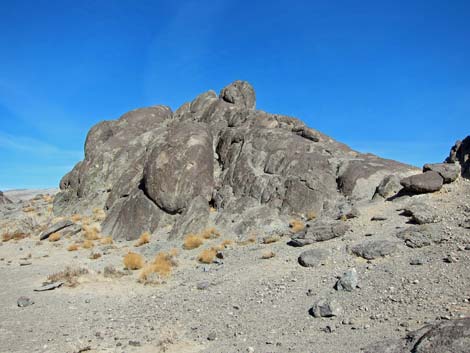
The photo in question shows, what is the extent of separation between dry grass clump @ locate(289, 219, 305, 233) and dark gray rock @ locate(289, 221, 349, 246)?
2.40 meters

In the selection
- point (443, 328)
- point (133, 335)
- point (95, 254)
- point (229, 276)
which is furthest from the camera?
point (95, 254)

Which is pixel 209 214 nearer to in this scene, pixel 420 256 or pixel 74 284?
pixel 74 284

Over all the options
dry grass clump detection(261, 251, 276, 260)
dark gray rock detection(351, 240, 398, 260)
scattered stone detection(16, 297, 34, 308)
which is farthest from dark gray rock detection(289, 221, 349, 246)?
scattered stone detection(16, 297, 34, 308)

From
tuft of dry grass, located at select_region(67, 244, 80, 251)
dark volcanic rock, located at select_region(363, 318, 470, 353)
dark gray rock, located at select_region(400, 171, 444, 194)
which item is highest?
dark gray rock, located at select_region(400, 171, 444, 194)

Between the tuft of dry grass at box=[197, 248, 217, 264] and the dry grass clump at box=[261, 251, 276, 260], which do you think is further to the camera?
the tuft of dry grass at box=[197, 248, 217, 264]

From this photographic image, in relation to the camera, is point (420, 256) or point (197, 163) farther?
point (197, 163)

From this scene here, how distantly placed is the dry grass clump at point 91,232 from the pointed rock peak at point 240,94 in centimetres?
1928

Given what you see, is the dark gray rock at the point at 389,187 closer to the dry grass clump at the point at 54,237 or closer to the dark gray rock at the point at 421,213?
the dark gray rock at the point at 421,213

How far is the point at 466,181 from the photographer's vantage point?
57.3 feet

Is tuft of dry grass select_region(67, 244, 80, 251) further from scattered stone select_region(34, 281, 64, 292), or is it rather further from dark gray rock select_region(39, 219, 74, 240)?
scattered stone select_region(34, 281, 64, 292)

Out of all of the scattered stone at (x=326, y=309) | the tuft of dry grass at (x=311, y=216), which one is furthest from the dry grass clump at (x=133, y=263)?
the scattered stone at (x=326, y=309)

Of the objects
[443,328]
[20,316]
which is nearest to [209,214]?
[20,316]

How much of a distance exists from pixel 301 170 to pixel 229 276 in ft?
38.9

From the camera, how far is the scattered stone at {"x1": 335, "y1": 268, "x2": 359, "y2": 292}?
1083 centimetres
